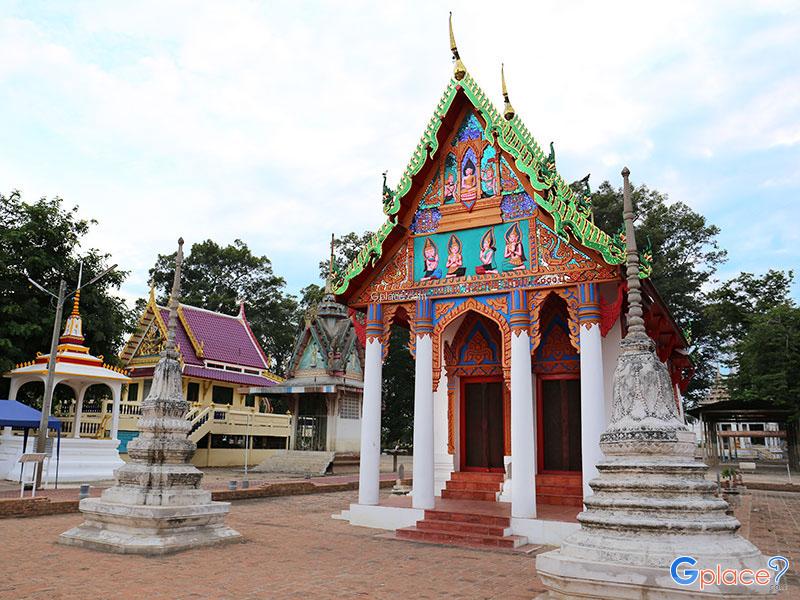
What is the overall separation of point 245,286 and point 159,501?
125 ft

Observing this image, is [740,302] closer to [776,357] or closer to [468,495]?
[776,357]

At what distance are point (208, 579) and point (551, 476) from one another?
732 centimetres

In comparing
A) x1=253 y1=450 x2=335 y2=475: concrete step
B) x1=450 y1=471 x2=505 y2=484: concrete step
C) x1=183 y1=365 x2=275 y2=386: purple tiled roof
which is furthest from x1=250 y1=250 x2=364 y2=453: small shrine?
x1=450 y1=471 x2=505 y2=484: concrete step

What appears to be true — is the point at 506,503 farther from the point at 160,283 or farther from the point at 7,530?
the point at 160,283

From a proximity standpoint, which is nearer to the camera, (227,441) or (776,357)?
(776,357)

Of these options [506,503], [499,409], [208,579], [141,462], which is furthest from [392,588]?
[499,409]

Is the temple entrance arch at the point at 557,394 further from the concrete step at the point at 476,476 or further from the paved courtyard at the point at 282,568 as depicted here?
the paved courtyard at the point at 282,568

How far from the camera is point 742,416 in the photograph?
30.4 m

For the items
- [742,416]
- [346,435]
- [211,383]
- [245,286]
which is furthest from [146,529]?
[245,286]

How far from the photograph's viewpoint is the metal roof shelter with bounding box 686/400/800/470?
91.5 feet

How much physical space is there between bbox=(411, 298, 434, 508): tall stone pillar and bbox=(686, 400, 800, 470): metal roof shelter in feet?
66.0

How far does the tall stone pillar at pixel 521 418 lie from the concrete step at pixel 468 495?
2538 mm

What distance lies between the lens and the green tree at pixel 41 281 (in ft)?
68.6

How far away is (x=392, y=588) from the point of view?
6.62 metres
